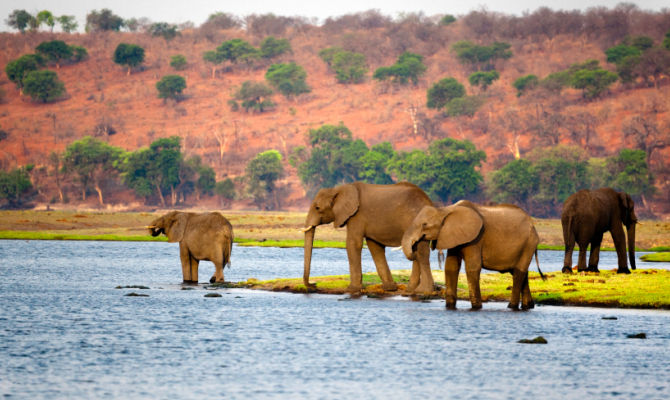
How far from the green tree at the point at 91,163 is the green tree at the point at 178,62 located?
61.3 meters

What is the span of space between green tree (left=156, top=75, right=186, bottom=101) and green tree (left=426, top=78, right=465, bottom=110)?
42.9 meters

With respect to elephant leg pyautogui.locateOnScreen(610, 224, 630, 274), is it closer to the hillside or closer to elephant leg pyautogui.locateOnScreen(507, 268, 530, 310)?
elephant leg pyautogui.locateOnScreen(507, 268, 530, 310)

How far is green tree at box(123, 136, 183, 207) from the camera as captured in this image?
407ft

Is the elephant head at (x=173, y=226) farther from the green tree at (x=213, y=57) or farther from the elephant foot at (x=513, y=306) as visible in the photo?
the green tree at (x=213, y=57)

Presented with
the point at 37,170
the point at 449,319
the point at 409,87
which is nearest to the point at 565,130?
the point at 409,87

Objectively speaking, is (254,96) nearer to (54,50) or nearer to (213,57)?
(213,57)

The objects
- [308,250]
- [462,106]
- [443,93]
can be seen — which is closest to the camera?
[308,250]

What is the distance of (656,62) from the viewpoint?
519 feet

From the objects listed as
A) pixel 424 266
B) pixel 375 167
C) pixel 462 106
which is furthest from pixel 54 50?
pixel 424 266

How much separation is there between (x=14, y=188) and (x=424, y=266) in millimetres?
98793

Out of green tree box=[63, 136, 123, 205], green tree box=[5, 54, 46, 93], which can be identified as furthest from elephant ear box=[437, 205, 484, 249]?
green tree box=[5, 54, 46, 93]

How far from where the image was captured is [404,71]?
171 metres

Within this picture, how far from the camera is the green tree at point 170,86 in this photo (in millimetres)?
169625

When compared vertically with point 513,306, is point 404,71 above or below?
above
